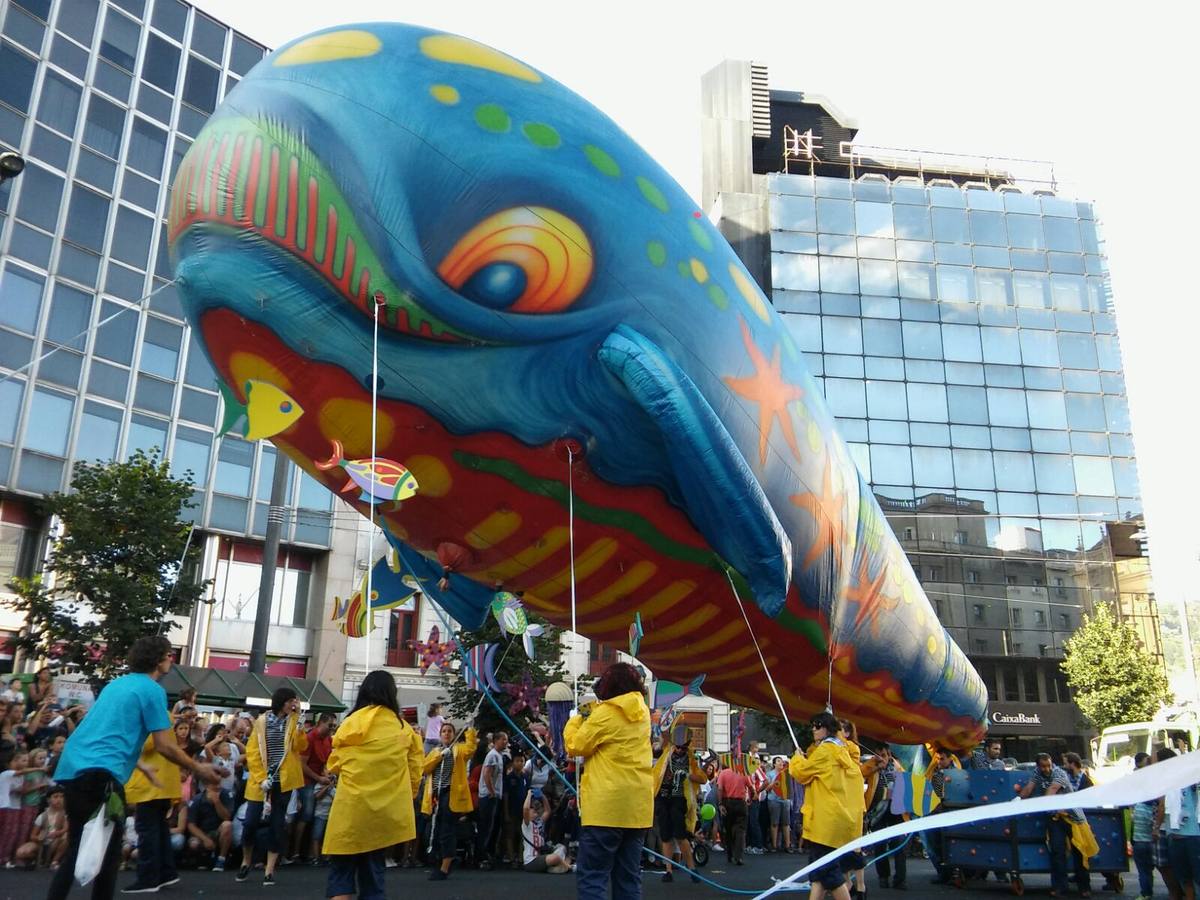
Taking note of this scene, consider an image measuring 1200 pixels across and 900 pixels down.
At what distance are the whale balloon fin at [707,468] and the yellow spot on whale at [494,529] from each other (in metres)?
1.15

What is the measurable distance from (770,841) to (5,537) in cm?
1999

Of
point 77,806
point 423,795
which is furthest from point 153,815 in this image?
point 423,795

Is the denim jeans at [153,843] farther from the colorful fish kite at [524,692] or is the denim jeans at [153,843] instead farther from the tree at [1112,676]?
the tree at [1112,676]

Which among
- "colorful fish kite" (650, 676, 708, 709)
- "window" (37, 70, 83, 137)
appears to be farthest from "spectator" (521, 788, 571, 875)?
"window" (37, 70, 83, 137)

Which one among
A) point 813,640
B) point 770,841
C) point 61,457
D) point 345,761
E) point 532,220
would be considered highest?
point 61,457

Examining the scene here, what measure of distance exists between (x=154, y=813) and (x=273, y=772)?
253 centimetres

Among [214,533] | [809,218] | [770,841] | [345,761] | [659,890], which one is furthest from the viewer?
[809,218]

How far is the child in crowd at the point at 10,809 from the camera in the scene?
894 centimetres

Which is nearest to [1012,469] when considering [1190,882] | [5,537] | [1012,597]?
[1012,597]

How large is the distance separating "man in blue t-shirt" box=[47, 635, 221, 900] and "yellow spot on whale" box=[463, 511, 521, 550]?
205 centimetres

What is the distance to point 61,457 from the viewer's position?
81.4 feet

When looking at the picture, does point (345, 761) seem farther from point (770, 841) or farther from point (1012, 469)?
point (1012, 469)

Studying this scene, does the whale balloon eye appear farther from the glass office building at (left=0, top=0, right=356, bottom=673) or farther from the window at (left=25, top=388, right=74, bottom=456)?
the window at (left=25, top=388, right=74, bottom=456)

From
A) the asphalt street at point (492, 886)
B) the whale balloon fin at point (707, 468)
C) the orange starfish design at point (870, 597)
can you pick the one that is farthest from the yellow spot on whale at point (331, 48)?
the asphalt street at point (492, 886)
